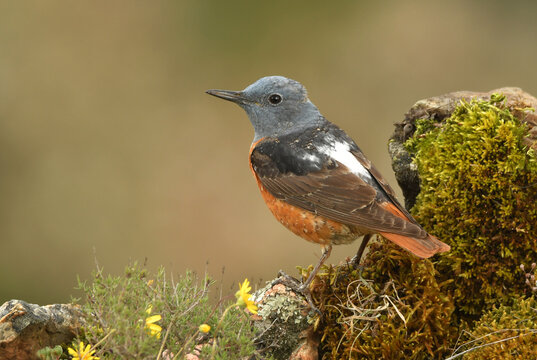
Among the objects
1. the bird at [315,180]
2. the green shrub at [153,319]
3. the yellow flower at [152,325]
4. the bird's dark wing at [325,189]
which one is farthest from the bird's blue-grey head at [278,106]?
the yellow flower at [152,325]

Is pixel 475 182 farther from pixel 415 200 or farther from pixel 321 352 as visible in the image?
pixel 321 352

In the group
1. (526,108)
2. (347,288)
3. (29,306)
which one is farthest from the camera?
(526,108)

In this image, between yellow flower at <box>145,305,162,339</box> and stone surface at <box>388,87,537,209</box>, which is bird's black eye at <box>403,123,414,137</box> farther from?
yellow flower at <box>145,305,162,339</box>

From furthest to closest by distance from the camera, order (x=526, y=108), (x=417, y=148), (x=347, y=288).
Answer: (x=417, y=148) → (x=526, y=108) → (x=347, y=288)

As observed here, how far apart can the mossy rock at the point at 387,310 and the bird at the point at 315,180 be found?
0.19m

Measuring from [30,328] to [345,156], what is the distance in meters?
2.41

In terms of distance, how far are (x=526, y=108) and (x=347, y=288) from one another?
176 centimetres

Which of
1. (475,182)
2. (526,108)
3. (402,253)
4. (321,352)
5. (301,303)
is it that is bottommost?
(321,352)

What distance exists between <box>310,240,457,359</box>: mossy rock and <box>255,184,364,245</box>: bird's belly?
0.74 feet

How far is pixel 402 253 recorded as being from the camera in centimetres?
400

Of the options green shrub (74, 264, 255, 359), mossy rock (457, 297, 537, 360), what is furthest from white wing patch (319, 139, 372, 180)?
green shrub (74, 264, 255, 359)

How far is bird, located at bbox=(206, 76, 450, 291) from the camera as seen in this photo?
13.0 ft

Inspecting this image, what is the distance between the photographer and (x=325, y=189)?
430 centimetres

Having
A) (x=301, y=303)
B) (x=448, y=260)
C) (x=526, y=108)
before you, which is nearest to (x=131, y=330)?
(x=301, y=303)
